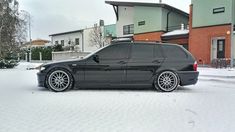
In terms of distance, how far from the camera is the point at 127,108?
5230mm

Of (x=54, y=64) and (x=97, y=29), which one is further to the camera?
(x=97, y=29)

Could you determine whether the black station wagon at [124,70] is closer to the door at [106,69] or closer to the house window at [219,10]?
the door at [106,69]

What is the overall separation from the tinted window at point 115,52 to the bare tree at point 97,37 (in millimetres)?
28895

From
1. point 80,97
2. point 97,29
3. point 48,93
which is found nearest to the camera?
point 80,97

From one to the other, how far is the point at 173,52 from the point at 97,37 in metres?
30.3

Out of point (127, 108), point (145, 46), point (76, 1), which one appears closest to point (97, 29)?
point (76, 1)

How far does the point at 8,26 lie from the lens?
67.1 ft

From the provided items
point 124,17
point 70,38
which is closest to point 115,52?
point 124,17

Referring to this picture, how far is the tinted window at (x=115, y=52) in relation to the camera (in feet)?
24.4

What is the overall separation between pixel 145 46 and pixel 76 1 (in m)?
24.5

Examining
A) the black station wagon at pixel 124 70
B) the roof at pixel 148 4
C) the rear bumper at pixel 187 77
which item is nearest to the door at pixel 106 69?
the black station wagon at pixel 124 70

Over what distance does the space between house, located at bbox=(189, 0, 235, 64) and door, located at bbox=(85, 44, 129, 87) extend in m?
14.3

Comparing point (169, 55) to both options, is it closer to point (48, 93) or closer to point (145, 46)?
point (145, 46)

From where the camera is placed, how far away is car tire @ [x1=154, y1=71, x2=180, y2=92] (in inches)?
294
